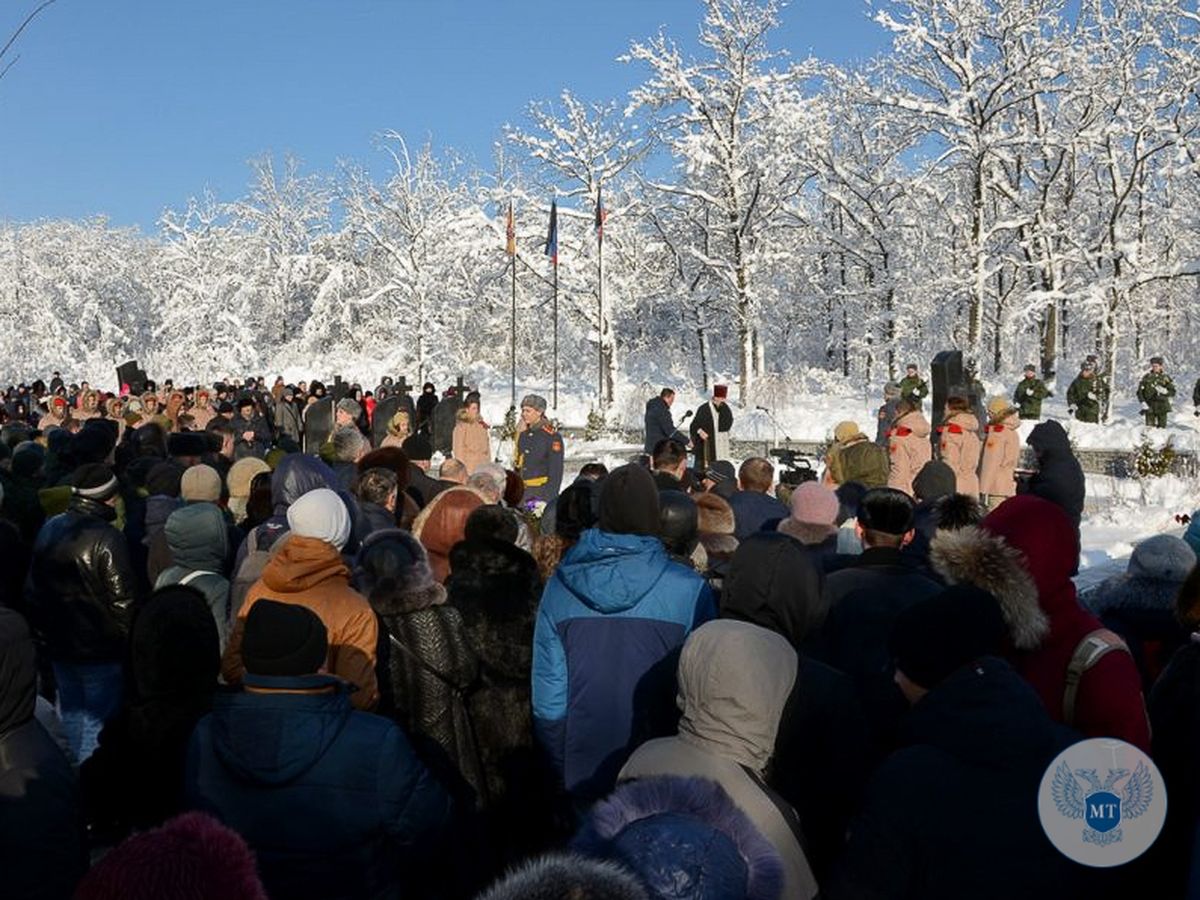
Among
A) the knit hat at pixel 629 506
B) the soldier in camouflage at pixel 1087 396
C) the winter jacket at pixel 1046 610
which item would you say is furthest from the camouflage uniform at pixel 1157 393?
the knit hat at pixel 629 506

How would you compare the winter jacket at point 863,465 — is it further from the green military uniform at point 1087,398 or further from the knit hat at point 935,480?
the green military uniform at point 1087,398

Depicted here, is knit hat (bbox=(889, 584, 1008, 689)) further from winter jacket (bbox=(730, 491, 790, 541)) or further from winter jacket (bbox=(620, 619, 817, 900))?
winter jacket (bbox=(730, 491, 790, 541))

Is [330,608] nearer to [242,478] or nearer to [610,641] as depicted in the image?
[610,641]

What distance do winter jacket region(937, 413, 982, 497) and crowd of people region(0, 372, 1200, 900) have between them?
5.26 m

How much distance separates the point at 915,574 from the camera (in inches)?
152

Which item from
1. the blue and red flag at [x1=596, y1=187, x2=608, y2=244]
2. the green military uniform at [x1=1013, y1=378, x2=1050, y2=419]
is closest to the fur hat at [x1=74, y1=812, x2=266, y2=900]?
the blue and red flag at [x1=596, y1=187, x2=608, y2=244]

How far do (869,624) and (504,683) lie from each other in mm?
1399

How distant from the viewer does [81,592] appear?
195 inches

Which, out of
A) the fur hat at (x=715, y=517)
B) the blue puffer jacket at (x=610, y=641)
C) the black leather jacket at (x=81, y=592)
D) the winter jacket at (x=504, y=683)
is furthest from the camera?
the fur hat at (x=715, y=517)

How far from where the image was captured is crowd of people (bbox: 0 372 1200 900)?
2.16 metres

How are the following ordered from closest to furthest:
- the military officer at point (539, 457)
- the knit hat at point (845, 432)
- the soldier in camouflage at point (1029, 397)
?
the knit hat at point (845, 432)
the military officer at point (539, 457)
the soldier in camouflage at point (1029, 397)

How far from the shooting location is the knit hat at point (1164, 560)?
12.3 ft

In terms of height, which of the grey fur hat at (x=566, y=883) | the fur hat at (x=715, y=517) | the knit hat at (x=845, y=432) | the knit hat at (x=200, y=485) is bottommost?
the fur hat at (x=715, y=517)

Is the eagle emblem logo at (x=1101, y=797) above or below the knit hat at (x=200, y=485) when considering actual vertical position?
below
